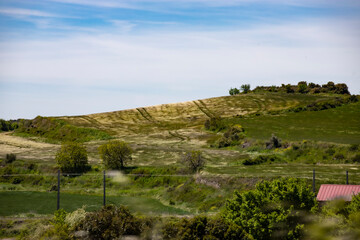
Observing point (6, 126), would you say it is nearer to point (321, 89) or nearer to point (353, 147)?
point (353, 147)

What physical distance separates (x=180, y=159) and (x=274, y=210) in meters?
38.6

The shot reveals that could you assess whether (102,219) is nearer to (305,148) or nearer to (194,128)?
(305,148)

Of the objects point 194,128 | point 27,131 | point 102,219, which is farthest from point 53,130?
point 102,219

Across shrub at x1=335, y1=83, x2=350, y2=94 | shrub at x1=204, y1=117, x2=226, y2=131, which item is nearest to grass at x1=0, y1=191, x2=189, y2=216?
shrub at x1=204, y1=117, x2=226, y2=131

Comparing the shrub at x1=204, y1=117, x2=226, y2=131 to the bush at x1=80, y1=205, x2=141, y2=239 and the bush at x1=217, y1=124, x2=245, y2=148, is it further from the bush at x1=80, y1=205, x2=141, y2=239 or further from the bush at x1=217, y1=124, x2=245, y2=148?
the bush at x1=80, y1=205, x2=141, y2=239

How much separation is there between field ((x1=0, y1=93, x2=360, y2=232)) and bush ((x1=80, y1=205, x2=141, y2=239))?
8.88 metres

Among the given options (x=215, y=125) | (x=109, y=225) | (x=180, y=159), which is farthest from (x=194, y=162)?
(x=215, y=125)

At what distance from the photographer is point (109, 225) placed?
20.2 m

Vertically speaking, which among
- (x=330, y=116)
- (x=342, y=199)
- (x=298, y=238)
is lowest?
(x=298, y=238)

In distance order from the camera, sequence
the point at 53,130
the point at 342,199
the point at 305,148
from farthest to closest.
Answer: the point at 53,130, the point at 305,148, the point at 342,199

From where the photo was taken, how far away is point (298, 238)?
19.5m

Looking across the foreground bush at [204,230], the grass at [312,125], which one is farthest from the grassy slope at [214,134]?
the foreground bush at [204,230]

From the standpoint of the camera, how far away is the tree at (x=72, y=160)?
57.0 m

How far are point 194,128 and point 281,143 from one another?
34.2 metres
